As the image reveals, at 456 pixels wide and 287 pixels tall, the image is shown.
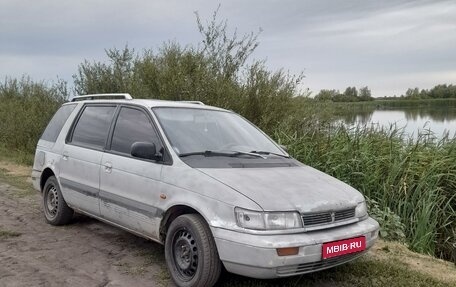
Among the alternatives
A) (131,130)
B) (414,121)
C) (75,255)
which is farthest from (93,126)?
(414,121)

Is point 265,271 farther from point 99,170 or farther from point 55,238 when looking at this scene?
point 55,238

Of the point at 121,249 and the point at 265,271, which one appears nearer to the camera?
the point at 265,271

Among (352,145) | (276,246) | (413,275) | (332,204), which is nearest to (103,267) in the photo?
(276,246)

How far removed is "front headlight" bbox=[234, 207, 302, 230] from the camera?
11.5ft

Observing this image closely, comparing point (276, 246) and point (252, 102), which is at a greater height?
point (252, 102)

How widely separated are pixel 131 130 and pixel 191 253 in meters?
1.69

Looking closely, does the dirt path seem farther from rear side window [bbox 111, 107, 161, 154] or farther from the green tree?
the green tree

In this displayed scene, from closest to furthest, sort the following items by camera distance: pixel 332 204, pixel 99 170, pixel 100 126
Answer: pixel 332 204, pixel 99 170, pixel 100 126

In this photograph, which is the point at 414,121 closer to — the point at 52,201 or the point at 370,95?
the point at 370,95

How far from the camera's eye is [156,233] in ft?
14.3

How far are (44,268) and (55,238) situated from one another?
44.9 inches

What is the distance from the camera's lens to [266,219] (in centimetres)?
351

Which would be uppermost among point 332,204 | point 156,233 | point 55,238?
point 332,204

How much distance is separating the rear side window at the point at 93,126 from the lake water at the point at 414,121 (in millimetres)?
5453
